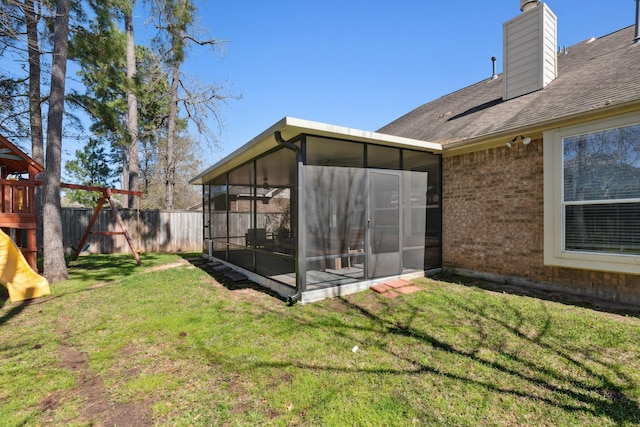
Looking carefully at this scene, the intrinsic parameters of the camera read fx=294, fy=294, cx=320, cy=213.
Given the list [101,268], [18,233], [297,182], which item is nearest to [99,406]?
[297,182]

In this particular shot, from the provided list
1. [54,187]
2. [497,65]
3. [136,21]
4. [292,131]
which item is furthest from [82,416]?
[136,21]

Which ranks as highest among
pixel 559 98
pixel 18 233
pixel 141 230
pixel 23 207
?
pixel 559 98

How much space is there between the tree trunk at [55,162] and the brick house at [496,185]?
3.70 m

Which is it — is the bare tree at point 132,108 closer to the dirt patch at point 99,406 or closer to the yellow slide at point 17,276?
the yellow slide at point 17,276

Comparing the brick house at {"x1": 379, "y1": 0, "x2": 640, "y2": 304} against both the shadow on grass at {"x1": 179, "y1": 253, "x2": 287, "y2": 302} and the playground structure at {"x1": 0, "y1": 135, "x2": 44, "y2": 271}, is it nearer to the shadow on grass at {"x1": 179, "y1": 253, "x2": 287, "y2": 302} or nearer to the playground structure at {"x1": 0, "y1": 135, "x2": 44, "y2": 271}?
the shadow on grass at {"x1": 179, "y1": 253, "x2": 287, "y2": 302}

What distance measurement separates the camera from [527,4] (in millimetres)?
7180

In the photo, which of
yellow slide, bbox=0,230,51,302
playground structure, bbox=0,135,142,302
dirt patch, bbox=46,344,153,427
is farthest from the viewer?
playground structure, bbox=0,135,142,302

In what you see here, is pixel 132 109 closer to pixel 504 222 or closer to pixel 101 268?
pixel 101 268

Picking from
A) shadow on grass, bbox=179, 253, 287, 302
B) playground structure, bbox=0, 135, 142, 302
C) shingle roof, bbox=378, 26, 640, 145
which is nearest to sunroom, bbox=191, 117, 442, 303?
shadow on grass, bbox=179, 253, 287, 302

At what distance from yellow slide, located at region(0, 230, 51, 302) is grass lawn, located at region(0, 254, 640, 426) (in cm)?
54

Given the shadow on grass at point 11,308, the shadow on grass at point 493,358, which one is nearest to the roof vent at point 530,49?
the shadow on grass at point 493,358

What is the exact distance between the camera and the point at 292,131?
459 centimetres

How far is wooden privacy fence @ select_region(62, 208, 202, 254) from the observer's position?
10961 millimetres

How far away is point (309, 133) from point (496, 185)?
12.6ft
